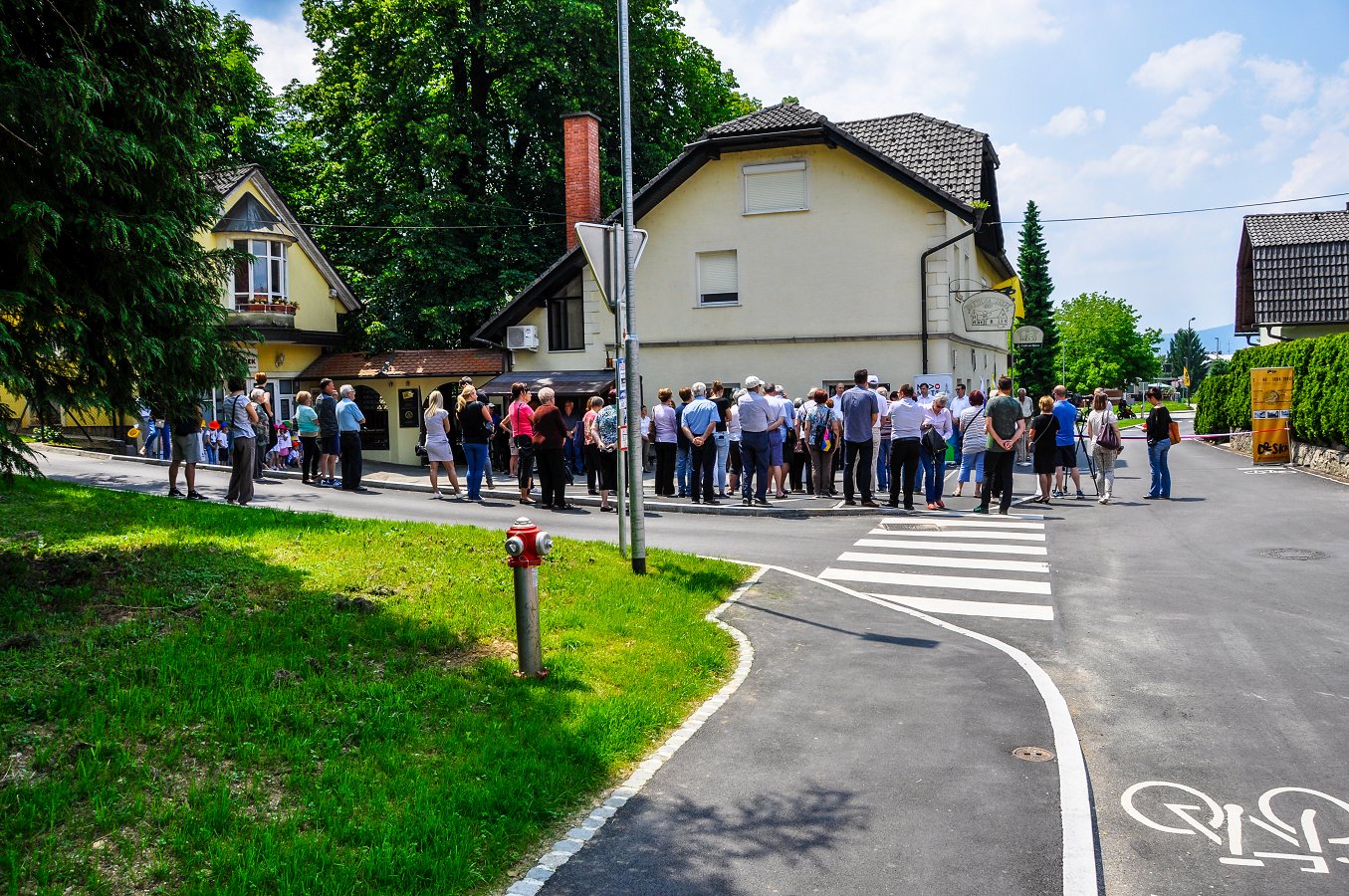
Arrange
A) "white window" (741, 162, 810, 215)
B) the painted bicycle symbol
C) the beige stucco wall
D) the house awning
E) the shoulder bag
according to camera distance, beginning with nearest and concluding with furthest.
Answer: the painted bicycle symbol
the shoulder bag
the beige stucco wall
"white window" (741, 162, 810, 215)
the house awning

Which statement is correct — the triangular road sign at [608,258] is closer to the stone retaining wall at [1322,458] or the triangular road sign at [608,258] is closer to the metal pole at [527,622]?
the metal pole at [527,622]

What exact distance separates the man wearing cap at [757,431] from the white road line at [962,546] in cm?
378

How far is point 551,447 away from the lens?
669 inches

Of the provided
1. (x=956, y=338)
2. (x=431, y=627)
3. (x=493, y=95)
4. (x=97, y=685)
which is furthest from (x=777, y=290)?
(x=97, y=685)

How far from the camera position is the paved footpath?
4.58 meters

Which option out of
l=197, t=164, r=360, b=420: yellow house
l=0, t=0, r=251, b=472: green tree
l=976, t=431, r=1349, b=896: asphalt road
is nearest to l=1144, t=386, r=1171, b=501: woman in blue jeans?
l=976, t=431, r=1349, b=896: asphalt road

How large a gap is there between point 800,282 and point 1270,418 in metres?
11.1

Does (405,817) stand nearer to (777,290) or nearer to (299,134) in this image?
(777,290)

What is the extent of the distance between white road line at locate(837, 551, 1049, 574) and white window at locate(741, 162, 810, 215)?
1576cm

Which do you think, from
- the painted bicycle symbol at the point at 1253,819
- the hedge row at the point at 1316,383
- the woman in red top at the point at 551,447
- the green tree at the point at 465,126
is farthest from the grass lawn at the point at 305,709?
the green tree at the point at 465,126

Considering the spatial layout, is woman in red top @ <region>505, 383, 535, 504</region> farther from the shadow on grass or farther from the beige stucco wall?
the shadow on grass

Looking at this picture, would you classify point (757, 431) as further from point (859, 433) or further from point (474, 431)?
point (474, 431)

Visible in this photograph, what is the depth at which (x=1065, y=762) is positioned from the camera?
5.85 meters

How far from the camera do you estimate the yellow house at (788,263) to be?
2592 cm
